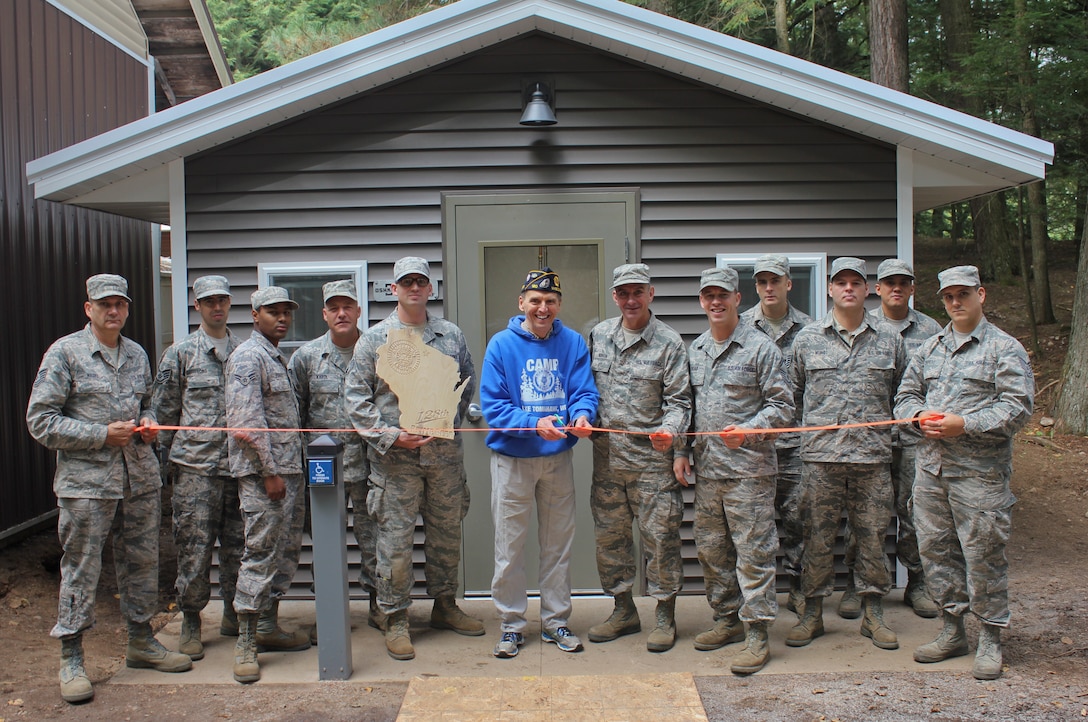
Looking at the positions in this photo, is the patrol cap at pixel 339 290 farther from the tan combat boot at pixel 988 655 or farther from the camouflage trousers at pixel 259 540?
the tan combat boot at pixel 988 655

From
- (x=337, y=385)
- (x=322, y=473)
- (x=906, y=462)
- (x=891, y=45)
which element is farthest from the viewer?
(x=891, y=45)

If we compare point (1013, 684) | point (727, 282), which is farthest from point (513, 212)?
point (1013, 684)

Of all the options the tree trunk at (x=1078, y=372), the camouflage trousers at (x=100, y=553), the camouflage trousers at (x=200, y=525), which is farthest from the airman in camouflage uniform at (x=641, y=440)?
the tree trunk at (x=1078, y=372)

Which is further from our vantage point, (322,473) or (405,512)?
(405,512)

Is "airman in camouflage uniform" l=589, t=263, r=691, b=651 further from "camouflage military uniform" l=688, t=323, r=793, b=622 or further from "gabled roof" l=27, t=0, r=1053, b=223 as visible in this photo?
"gabled roof" l=27, t=0, r=1053, b=223

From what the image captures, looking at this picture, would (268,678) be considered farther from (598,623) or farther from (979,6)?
(979,6)

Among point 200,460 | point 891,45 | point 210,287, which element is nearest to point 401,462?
point 200,460

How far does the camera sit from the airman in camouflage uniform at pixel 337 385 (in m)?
4.73

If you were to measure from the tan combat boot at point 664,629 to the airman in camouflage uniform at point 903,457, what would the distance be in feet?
3.36

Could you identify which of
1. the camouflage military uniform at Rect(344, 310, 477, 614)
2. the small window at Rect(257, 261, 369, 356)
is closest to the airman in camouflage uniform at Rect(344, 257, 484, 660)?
the camouflage military uniform at Rect(344, 310, 477, 614)

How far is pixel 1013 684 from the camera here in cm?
400

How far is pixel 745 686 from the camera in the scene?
409 cm

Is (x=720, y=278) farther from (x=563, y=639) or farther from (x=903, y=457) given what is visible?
(x=563, y=639)

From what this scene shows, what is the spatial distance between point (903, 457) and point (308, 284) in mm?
3602
